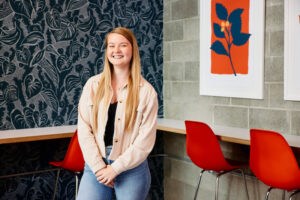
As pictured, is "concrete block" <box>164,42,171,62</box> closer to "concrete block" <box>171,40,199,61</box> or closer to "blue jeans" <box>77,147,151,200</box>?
"concrete block" <box>171,40,199,61</box>

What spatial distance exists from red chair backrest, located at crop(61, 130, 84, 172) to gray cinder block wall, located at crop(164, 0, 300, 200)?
1.32 metres

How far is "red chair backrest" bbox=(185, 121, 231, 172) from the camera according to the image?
272 centimetres

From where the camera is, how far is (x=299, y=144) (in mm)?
2365

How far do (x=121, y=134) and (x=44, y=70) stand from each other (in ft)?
5.60

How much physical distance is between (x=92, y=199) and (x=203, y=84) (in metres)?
2.06

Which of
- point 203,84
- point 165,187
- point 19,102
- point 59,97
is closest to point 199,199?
point 165,187

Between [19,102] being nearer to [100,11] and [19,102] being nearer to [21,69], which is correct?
[21,69]

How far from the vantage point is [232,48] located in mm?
3223

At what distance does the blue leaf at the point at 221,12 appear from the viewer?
3268mm


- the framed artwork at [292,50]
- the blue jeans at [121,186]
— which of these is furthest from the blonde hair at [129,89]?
the framed artwork at [292,50]

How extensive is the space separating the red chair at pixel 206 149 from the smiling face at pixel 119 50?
44.5 inches

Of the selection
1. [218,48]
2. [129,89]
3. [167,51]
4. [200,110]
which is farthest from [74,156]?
[167,51]

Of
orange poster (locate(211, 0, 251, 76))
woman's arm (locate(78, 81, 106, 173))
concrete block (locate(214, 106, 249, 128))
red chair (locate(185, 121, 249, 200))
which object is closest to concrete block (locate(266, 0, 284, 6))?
orange poster (locate(211, 0, 251, 76))

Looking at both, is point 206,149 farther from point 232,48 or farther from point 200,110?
point 232,48
